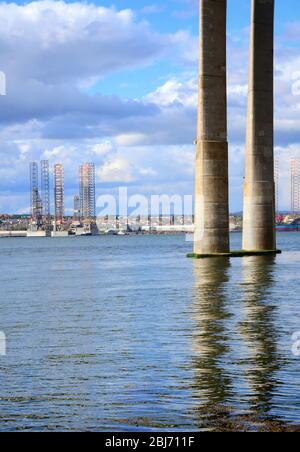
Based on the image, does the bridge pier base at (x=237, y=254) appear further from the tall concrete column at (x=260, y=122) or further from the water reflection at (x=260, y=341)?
the water reflection at (x=260, y=341)

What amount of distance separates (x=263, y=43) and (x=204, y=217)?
54.5 feet

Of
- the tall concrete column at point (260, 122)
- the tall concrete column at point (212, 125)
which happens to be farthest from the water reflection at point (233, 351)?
the tall concrete column at point (260, 122)

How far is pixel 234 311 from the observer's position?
3475 cm

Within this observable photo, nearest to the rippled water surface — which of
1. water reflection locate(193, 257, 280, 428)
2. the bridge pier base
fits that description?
water reflection locate(193, 257, 280, 428)

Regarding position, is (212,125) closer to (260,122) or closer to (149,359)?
(260,122)

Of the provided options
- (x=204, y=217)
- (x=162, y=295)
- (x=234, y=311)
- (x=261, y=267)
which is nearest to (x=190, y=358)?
(x=234, y=311)

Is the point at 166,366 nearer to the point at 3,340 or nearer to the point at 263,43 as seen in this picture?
the point at 3,340

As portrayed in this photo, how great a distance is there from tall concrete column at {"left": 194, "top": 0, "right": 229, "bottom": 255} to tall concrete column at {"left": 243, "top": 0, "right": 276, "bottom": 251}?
6188 millimetres

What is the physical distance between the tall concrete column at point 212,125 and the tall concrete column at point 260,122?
619 centimetres

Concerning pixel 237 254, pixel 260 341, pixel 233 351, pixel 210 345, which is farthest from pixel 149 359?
pixel 237 254

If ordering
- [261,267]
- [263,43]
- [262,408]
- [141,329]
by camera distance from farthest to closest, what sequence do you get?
[263,43] < [261,267] < [141,329] < [262,408]

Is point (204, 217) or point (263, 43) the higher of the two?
point (263, 43)

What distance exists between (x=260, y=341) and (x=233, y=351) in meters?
2.15

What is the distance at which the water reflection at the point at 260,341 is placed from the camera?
17.6m
